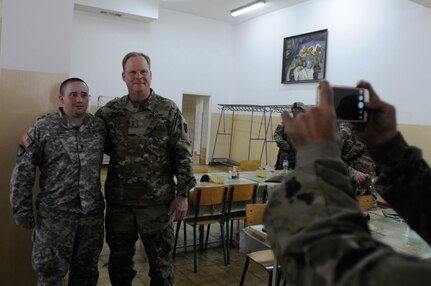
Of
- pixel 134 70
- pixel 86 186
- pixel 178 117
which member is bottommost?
pixel 86 186

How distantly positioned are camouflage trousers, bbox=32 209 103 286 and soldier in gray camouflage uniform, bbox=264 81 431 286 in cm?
192

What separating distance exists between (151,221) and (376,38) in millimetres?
5945

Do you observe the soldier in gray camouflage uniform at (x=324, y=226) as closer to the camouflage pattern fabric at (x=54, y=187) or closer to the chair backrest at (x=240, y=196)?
→ the camouflage pattern fabric at (x=54, y=187)

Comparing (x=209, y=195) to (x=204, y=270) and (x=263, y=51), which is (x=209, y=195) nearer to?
(x=204, y=270)

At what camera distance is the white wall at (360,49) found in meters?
5.98

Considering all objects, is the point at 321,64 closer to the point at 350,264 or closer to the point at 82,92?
the point at 82,92

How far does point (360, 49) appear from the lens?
6.91 metres

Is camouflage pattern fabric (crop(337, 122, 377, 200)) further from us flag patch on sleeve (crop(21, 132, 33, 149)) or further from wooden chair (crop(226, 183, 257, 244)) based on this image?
us flag patch on sleeve (crop(21, 132, 33, 149))

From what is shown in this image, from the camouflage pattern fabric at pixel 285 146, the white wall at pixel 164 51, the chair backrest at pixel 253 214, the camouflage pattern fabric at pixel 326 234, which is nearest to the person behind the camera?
the camouflage pattern fabric at pixel 326 234

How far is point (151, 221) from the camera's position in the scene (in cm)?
239

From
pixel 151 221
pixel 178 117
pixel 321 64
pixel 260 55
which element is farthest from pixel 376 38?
pixel 151 221

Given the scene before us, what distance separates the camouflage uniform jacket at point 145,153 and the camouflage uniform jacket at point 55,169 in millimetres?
179

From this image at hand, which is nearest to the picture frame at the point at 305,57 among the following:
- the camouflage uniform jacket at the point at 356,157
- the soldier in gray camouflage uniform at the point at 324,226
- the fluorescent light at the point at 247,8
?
the fluorescent light at the point at 247,8

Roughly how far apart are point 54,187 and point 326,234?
79.7 inches
